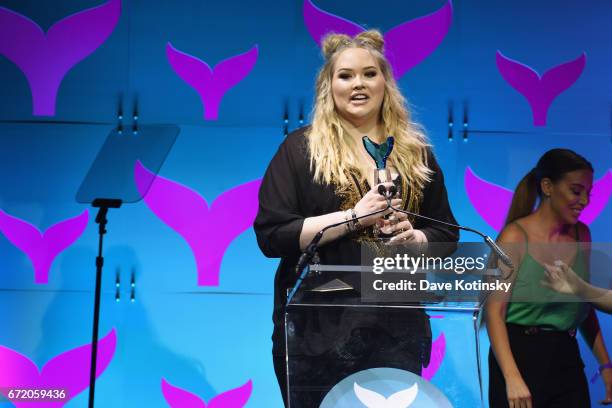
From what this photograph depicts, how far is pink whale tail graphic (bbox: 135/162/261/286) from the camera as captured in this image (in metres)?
4.05

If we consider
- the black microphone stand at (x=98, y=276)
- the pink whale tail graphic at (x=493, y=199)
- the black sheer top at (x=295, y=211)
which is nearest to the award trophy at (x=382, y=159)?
the black sheer top at (x=295, y=211)

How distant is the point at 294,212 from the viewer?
2637mm

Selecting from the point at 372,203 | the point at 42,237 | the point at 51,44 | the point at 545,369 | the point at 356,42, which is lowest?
the point at 545,369

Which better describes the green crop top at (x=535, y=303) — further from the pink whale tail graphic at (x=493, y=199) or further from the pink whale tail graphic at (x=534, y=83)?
the pink whale tail graphic at (x=534, y=83)

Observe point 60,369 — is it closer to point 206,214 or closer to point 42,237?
point 42,237

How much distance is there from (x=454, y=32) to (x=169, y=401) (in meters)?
2.18

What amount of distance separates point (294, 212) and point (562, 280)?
1404 mm

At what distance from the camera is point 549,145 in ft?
13.4

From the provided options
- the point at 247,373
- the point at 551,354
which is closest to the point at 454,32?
the point at 551,354

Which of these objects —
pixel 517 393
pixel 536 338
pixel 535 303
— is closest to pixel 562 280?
pixel 535 303

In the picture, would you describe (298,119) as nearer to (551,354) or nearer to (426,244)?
(551,354)

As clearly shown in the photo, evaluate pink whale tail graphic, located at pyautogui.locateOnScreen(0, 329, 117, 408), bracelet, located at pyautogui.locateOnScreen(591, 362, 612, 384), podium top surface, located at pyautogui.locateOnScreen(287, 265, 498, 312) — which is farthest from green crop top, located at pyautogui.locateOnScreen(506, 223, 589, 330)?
pink whale tail graphic, located at pyautogui.locateOnScreen(0, 329, 117, 408)

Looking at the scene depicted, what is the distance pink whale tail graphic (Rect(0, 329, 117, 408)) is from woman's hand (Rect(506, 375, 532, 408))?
5.83 feet

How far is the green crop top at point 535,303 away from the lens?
346cm
